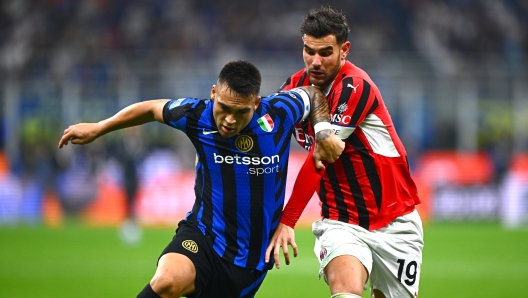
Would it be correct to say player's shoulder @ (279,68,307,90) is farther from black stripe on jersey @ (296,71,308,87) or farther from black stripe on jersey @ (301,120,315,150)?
black stripe on jersey @ (301,120,315,150)

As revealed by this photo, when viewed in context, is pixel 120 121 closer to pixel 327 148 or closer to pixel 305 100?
pixel 305 100

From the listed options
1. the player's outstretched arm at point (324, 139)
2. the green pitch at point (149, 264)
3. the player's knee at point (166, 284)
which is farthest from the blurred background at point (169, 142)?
the player's knee at point (166, 284)

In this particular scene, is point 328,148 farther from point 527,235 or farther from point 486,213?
point 486,213

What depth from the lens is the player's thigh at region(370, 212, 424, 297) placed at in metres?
5.24

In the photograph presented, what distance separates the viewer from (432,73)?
18906mm

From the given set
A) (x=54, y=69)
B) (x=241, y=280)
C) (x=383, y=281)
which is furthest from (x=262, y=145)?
(x=54, y=69)

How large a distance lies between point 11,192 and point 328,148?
13909mm

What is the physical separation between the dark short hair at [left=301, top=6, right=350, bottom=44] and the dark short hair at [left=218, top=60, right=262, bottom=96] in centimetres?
63

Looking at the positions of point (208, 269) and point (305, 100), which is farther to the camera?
point (305, 100)

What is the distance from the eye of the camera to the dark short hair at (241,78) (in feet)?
15.3

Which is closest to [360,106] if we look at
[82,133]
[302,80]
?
[302,80]

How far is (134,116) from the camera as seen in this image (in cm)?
488

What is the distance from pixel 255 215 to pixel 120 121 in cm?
111

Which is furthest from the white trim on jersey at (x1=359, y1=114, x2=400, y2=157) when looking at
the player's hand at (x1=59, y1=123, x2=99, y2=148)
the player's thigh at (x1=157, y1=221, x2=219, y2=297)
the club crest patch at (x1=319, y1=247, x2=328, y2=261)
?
the player's hand at (x1=59, y1=123, x2=99, y2=148)
